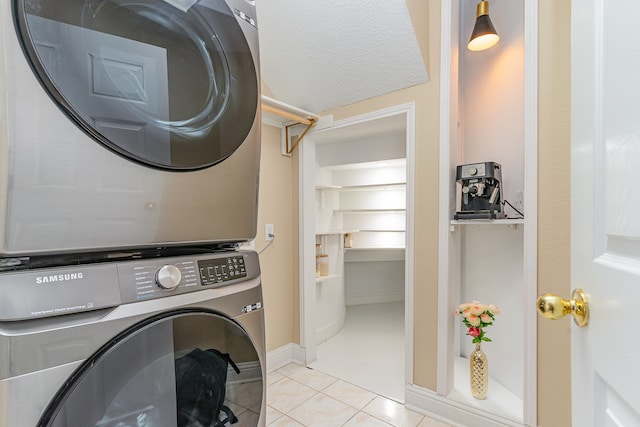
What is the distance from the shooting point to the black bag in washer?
0.70 m

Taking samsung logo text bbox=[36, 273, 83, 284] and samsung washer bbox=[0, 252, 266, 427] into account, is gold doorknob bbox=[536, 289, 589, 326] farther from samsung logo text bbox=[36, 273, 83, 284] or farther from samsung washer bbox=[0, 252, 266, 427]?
samsung logo text bbox=[36, 273, 83, 284]

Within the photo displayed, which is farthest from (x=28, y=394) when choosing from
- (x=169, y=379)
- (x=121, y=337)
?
(x=169, y=379)

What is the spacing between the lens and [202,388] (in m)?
0.74

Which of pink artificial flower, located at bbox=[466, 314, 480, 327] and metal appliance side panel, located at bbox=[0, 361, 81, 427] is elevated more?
metal appliance side panel, located at bbox=[0, 361, 81, 427]

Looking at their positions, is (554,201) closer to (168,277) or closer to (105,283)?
(168,277)

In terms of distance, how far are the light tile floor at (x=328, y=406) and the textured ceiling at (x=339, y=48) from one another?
1945 mm

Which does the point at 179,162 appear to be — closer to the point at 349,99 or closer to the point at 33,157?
the point at 33,157

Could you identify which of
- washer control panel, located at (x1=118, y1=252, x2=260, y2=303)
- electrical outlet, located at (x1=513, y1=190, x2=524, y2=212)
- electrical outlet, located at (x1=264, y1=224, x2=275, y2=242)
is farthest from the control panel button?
electrical outlet, located at (x1=513, y1=190, x2=524, y2=212)

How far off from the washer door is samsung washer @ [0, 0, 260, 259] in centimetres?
20

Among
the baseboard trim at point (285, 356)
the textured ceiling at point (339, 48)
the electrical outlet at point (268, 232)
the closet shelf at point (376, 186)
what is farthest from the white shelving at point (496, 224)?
the electrical outlet at point (268, 232)

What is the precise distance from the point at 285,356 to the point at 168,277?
1952mm

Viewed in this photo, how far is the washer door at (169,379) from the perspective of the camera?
546 millimetres

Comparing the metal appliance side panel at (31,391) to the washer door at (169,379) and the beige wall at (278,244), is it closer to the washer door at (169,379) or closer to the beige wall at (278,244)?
the washer door at (169,379)

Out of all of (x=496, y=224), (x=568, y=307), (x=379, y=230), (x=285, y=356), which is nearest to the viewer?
(x=568, y=307)
